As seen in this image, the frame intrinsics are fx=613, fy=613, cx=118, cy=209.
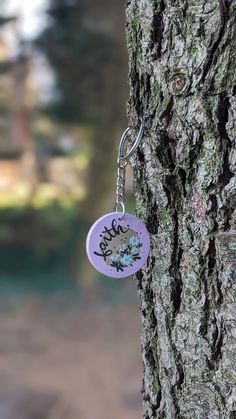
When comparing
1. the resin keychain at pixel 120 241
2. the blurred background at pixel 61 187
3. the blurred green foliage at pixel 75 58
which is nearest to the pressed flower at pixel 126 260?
the resin keychain at pixel 120 241

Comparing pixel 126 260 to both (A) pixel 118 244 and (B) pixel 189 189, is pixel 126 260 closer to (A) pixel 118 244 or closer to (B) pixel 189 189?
(A) pixel 118 244

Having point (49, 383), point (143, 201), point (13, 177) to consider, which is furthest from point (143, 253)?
point (13, 177)

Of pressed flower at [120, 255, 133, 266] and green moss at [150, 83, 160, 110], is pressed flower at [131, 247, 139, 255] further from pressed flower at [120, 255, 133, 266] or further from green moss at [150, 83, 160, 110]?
green moss at [150, 83, 160, 110]

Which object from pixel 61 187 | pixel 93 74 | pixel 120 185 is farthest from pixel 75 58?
pixel 120 185

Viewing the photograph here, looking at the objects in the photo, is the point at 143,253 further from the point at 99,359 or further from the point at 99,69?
the point at 99,69

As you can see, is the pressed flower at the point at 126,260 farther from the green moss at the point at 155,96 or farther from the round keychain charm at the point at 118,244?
the green moss at the point at 155,96
